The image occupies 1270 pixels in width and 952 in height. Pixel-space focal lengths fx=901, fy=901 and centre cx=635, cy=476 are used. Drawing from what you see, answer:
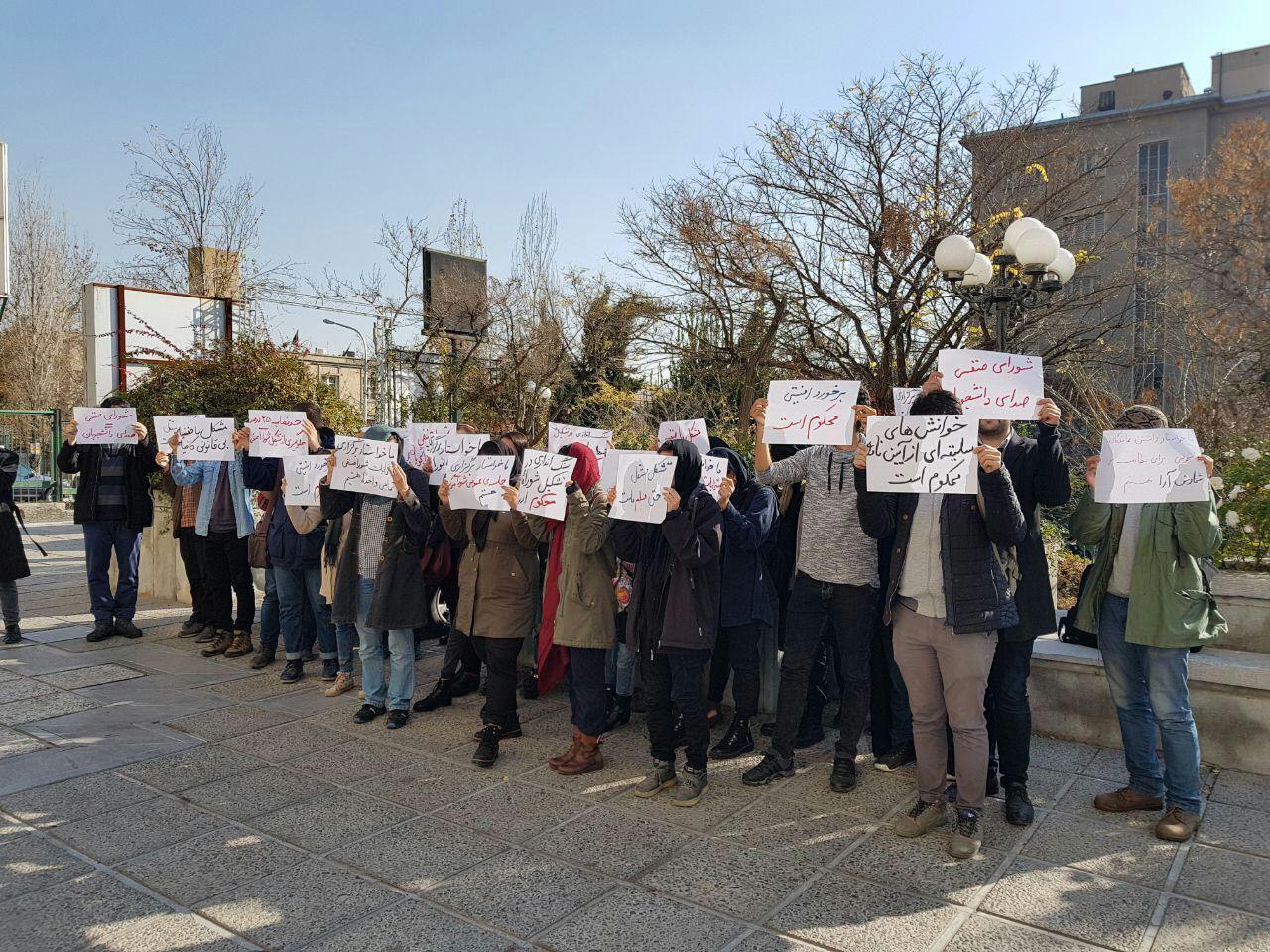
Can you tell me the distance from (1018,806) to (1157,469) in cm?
167

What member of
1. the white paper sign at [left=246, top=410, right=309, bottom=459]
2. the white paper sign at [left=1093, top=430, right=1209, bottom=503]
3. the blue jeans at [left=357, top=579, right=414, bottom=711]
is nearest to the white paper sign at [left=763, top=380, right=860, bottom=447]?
the white paper sign at [left=1093, top=430, right=1209, bottom=503]

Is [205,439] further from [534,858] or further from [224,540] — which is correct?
[534,858]

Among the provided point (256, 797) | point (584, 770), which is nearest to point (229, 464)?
point (256, 797)

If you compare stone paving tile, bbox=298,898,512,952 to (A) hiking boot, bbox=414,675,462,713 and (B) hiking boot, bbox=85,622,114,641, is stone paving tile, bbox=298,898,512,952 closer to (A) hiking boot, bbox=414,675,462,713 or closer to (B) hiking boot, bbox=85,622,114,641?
(A) hiking boot, bbox=414,675,462,713

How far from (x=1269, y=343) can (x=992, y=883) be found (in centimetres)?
1956

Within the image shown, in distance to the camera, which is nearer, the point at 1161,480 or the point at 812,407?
the point at 1161,480

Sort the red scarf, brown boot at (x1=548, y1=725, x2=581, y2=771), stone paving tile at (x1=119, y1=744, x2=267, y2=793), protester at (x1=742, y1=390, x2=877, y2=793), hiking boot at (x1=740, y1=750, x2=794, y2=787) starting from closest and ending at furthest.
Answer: protester at (x1=742, y1=390, x2=877, y2=793)
hiking boot at (x1=740, y1=750, x2=794, y2=787)
stone paving tile at (x1=119, y1=744, x2=267, y2=793)
brown boot at (x1=548, y1=725, x2=581, y2=771)
the red scarf

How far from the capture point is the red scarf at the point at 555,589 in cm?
510

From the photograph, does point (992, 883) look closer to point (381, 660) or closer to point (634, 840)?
point (634, 840)

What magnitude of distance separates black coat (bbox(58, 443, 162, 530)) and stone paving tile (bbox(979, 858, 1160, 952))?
7.70 meters

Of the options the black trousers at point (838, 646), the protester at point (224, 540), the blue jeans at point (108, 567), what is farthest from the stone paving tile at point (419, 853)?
the blue jeans at point (108, 567)

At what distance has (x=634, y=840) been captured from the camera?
4.08 meters

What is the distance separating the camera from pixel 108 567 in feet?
27.7

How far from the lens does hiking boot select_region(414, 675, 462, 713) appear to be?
611cm
